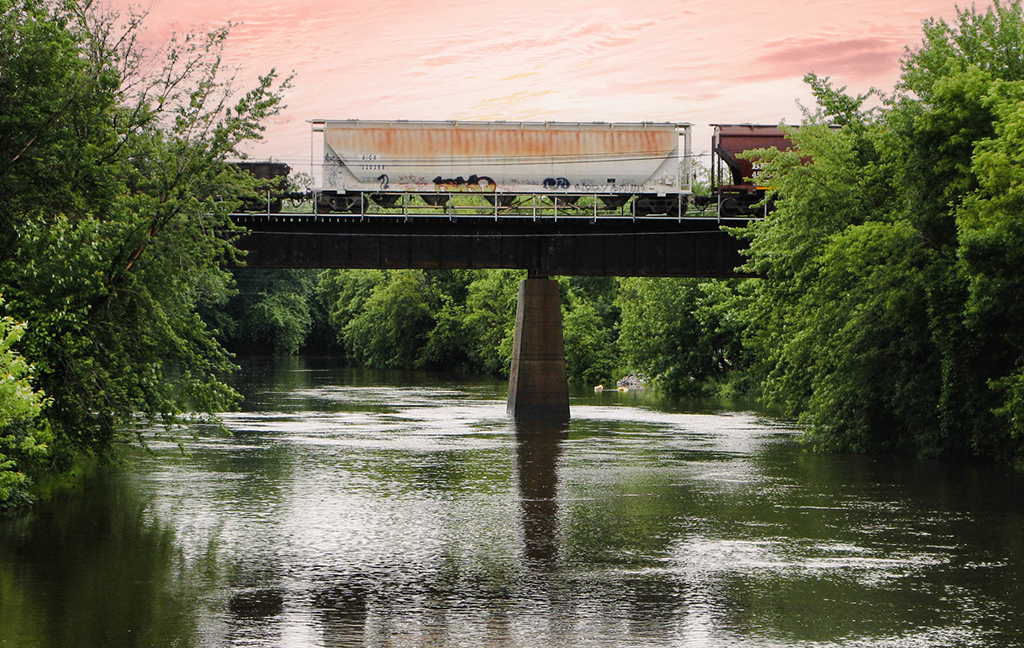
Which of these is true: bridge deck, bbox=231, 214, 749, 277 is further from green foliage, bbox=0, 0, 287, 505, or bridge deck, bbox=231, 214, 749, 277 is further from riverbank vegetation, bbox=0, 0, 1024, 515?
green foliage, bbox=0, 0, 287, 505

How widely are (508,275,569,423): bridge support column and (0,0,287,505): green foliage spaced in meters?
23.8

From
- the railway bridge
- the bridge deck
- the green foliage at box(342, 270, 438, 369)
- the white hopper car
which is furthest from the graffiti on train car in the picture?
the green foliage at box(342, 270, 438, 369)

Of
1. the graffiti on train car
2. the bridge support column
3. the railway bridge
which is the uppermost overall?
the graffiti on train car

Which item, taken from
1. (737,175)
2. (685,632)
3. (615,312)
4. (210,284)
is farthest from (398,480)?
(615,312)

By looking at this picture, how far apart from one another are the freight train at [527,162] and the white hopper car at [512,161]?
4cm

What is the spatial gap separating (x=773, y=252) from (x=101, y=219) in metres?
20.3

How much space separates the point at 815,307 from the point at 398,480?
13392 millimetres

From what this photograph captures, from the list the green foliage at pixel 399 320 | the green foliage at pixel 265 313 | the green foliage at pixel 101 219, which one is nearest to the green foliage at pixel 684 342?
the green foliage at pixel 399 320

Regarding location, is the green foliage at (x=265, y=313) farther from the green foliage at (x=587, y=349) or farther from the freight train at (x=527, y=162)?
the freight train at (x=527, y=162)

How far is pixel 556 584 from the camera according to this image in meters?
17.6

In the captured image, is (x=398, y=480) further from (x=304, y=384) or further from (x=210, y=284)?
(x=304, y=384)

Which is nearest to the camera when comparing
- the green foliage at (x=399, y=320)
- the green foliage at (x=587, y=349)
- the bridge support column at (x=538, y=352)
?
the bridge support column at (x=538, y=352)

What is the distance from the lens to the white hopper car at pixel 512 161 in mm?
50688

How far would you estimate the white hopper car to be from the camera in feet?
166
